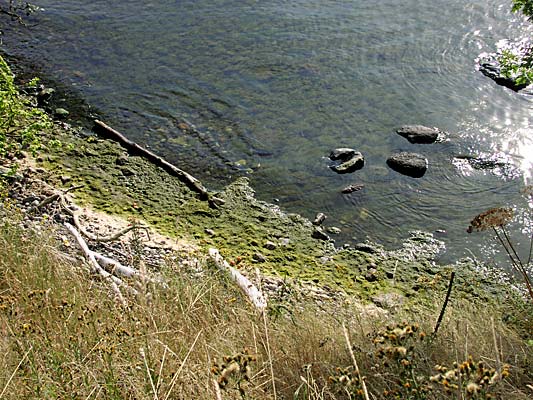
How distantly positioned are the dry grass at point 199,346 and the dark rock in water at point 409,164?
424 centimetres

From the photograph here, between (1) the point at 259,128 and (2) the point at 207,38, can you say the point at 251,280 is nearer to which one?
(1) the point at 259,128

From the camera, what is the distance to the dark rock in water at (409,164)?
9625 mm

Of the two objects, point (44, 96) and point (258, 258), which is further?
point (44, 96)

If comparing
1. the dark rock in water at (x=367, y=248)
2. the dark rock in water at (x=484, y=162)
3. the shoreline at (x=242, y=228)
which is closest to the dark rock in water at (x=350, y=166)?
the shoreline at (x=242, y=228)

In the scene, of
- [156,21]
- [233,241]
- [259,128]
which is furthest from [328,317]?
[156,21]

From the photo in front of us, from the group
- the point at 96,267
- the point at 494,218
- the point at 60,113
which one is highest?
the point at 494,218

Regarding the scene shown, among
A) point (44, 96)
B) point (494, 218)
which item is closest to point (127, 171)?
point (44, 96)

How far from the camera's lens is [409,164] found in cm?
966

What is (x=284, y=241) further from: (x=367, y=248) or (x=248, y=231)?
(x=367, y=248)

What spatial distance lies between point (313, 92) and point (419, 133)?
222cm

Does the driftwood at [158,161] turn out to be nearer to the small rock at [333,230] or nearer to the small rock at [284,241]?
the small rock at [284,241]

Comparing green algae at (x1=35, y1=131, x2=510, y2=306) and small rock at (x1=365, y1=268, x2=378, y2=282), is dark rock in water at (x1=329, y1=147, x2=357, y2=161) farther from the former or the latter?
small rock at (x1=365, y1=268, x2=378, y2=282)

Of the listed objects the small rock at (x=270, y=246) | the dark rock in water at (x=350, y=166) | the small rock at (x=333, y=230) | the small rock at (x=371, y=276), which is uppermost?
the dark rock in water at (x=350, y=166)

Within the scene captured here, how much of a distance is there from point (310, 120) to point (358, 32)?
3314 mm
